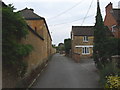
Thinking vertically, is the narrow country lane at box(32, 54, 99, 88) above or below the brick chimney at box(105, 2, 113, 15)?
below

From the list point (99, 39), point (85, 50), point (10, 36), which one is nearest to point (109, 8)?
point (85, 50)

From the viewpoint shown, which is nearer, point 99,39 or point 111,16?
point 99,39

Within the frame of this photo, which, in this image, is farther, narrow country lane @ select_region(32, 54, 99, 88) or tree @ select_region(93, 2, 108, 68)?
tree @ select_region(93, 2, 108, 68)

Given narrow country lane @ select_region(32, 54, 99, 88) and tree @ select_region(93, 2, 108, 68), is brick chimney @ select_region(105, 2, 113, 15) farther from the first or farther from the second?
narrow country lane @ select_region(32, 54, 99, 88)

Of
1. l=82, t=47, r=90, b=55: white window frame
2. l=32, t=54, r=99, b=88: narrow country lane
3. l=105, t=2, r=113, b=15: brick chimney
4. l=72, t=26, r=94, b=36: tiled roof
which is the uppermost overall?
l=105, t=2, r=113, b=15: brick chimney

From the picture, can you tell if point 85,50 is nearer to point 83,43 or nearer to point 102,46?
point 83,43

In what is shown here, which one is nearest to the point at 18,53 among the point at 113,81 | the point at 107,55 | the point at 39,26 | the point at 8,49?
the point at 8,49

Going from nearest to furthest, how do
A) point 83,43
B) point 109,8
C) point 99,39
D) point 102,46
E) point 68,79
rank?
point 68,79 → point 102,46 → point 99,39 → point 109,8 → point 83,43

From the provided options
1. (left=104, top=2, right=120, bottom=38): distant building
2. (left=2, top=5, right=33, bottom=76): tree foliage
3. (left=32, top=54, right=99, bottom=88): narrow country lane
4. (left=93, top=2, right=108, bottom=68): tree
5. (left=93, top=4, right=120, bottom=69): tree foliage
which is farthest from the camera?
(left=104, top=2, right=120, bottom=38): distant building

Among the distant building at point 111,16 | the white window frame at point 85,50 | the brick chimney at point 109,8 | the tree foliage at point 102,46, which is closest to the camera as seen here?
the tree foliage at point 102,46

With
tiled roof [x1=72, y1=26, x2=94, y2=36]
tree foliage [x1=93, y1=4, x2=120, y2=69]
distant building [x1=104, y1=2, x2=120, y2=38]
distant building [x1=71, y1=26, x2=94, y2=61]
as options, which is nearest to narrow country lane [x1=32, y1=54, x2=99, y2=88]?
tree foliage [x1=93, y1=4, x2=120, y2=69]

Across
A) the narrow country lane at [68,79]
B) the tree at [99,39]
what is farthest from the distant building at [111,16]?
the narrow country lane at [68,79]

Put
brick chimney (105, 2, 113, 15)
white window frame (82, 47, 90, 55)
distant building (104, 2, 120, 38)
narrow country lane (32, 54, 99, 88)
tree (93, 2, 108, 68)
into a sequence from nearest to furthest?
narrow country lane (32, 54, 99, 88)
tree (93, 2, 108, 68)
distant building (104, 2, 120, 38)
brick chimney (105, 2, 113, 15)
white window frame (82, 47, 90, 55)

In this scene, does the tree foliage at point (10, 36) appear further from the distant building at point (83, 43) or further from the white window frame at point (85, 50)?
the white window frame at point (85, 50)
